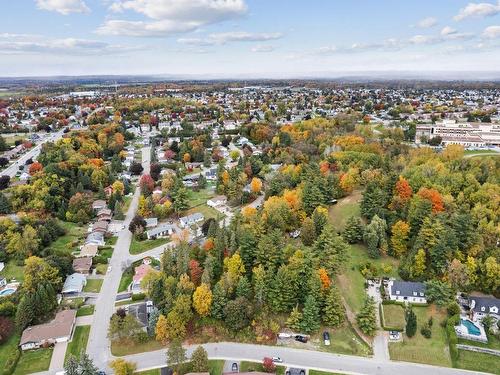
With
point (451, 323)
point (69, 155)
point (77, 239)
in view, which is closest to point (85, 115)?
A: point (69, 155)

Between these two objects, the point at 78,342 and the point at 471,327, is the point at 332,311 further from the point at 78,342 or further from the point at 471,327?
the point at 78,342

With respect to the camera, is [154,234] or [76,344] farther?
[154,234]

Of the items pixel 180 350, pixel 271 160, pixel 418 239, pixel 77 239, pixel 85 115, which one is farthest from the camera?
pixel 85 115

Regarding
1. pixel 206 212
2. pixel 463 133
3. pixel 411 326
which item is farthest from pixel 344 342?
pixel 463 133

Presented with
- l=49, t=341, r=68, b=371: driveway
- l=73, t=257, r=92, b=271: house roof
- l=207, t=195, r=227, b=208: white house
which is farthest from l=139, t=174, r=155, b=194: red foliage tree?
l=49, t=341, r=68, b=371: driveway

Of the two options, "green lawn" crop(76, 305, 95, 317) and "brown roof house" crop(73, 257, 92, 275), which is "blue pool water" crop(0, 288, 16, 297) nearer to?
"brown roof house" crop(73, 257, 92, 275)

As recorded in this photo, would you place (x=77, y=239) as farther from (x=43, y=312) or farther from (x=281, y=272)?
(x=281, y=272)

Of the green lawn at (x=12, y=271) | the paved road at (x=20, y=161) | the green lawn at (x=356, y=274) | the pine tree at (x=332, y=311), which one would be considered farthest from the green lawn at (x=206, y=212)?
the paved road at (x=20, y=161)
